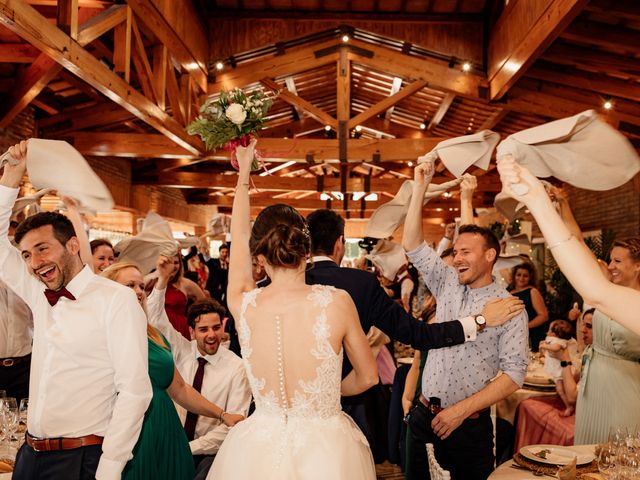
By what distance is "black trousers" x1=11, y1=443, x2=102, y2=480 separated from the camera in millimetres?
2012

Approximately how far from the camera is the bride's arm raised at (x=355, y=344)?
1.94 metres

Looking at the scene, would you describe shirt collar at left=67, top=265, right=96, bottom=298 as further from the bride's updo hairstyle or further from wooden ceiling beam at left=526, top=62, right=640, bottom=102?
wooden ceiling beam at left=526, top=62, right=640, bottom=102

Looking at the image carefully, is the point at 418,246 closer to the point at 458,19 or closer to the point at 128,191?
the point at 458,19

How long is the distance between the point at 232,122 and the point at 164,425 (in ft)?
3.83

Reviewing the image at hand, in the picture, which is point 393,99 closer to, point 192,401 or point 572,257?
point 192,401

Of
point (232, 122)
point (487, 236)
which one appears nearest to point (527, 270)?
point (487, 236)

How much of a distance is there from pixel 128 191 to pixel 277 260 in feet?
32.6

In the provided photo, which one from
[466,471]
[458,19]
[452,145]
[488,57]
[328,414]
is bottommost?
[466,471]

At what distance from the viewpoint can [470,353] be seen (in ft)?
8.68

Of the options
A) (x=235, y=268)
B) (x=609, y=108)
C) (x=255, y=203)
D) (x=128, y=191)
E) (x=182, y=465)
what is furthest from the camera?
(x=255, y=203)

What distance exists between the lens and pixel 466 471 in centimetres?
260

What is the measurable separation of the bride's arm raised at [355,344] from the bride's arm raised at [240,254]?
0.35 m

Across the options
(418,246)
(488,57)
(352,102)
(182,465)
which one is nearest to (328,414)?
(182,465)

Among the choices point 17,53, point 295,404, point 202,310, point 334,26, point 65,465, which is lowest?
point 65,465
